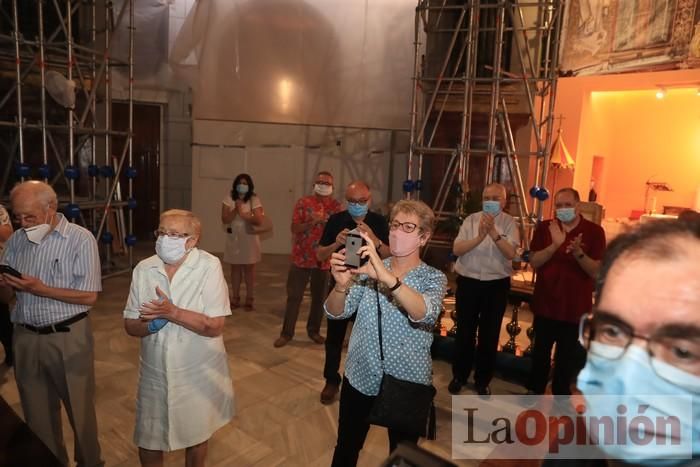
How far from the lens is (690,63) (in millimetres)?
5812

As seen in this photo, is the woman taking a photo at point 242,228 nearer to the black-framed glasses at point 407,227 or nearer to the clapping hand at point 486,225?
the clapping hand at point 486,225

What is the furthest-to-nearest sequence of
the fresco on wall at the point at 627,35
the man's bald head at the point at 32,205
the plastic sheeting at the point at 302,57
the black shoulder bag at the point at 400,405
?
the plastic sheeting at the point at 302,57 < the fresco on wall at the point at 627,35 < the man's bald head at the point at 32,205 < the black shoulder bag at the point at 400,405

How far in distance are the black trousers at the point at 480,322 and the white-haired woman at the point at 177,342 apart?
2.24m

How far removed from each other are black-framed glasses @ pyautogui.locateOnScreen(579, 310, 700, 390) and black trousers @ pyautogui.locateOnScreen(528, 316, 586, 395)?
283cm

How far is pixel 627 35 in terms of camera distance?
250 inches

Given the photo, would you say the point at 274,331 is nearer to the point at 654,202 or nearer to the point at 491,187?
the point at 491,187

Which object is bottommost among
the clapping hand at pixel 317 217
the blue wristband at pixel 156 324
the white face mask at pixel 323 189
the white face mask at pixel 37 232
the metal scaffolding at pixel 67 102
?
the blue wristband at pixel 156 324

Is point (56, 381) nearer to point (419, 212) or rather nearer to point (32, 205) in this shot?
point (32, 205)

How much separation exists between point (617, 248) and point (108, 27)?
828 cm

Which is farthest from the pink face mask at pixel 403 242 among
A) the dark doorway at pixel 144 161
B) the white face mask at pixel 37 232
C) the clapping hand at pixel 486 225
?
the dark doorway at pixel 144 161

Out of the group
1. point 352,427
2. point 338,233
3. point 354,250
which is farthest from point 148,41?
point 352,427

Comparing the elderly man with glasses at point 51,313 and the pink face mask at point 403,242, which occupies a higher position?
the pink face mask at point 403,242

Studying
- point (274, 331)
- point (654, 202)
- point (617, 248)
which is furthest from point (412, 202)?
point (654, 202)

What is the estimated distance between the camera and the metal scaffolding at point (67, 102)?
6.34 metres
